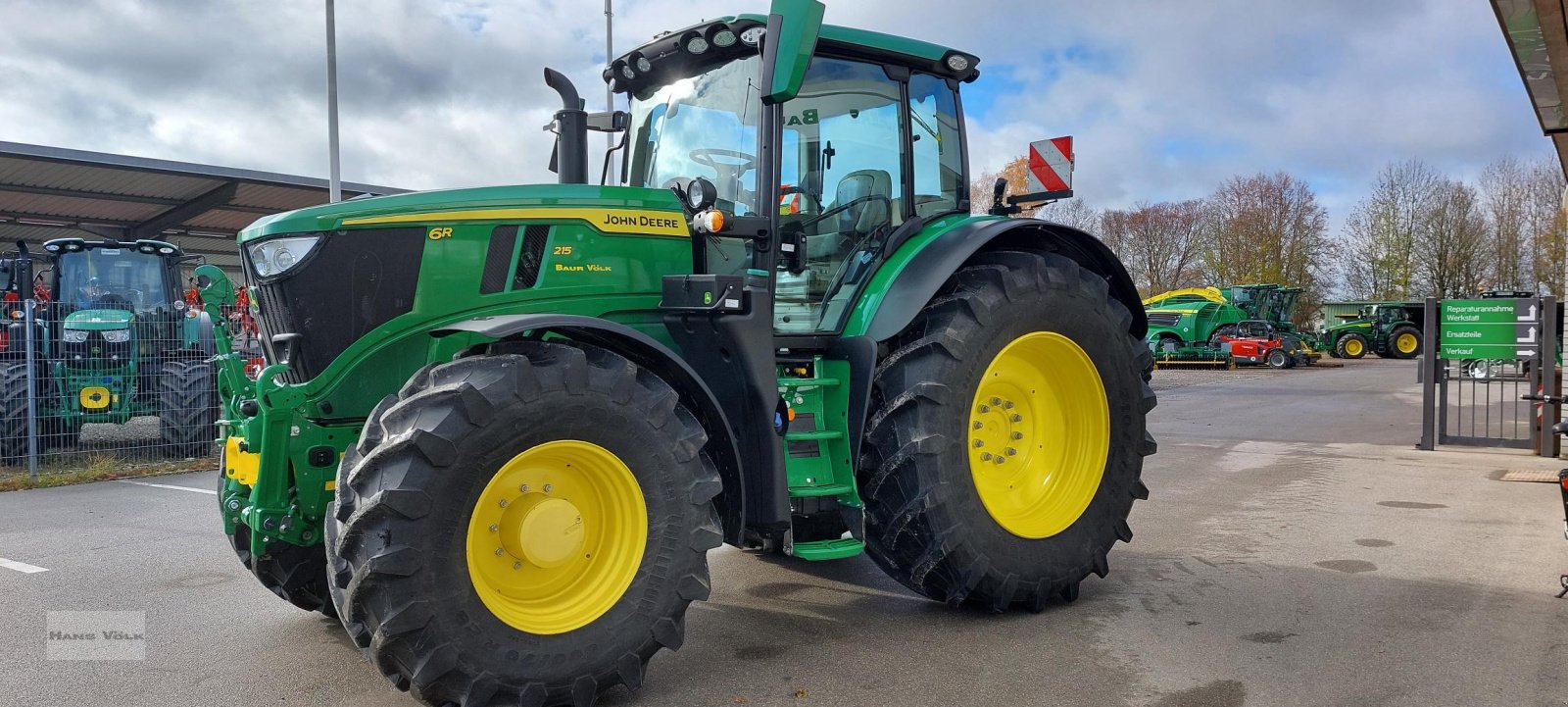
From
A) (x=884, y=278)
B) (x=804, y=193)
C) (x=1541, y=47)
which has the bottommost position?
(x=884, y=278)

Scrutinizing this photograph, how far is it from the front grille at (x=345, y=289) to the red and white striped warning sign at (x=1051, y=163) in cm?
460

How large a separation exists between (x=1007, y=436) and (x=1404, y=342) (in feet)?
124

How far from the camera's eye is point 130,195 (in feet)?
73.8

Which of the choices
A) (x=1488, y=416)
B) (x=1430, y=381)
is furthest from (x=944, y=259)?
(x=1488, y=416)

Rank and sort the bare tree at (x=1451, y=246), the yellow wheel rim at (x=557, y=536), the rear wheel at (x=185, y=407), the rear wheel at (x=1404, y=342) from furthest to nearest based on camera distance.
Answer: the bare tree at (x=1451, y=246) < the rear wheel at (x=1404, y=342) < the rear wheel at (x=185, y=407) < the yellow wheel rim at (x=557, y=536)

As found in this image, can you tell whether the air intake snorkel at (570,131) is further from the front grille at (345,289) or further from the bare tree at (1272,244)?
the bare tree at (1272,244)

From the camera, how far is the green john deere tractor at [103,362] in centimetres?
1033

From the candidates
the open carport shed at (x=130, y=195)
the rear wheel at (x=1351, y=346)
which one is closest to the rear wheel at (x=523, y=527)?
the open carport shed at (x=130, y=195)

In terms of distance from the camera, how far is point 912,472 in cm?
430

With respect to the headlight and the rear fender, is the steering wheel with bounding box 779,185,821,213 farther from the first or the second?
the headlight

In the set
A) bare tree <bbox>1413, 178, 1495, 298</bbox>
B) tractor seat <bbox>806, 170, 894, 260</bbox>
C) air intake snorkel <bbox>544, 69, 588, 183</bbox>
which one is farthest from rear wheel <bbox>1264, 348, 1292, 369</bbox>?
air intake snorkel <bbox>544, 69, 588, 183</bbox>

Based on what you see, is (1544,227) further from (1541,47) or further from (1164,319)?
(1541,47)

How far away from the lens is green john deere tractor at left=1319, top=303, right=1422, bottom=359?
36.8 meters

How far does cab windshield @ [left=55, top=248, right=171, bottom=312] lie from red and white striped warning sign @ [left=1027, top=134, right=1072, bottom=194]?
9938mm
